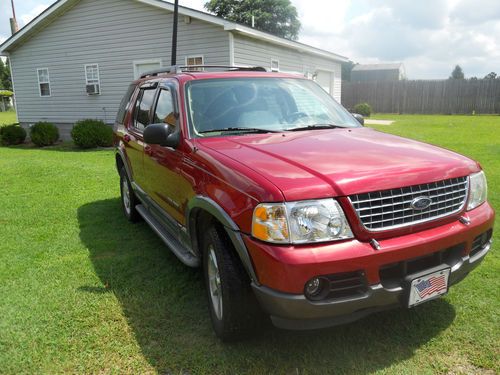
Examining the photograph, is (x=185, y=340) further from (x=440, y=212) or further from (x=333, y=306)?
(x=440, y=212)

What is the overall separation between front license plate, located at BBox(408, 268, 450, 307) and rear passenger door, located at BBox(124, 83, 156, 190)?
9.81 ft

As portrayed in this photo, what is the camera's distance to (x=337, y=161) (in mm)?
2582

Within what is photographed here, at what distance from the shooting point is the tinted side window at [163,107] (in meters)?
3.78

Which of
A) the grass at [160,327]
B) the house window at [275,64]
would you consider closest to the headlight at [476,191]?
the grass at [160,327]

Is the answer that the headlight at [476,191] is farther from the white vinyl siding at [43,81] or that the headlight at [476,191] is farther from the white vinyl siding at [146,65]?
the white vinyl siding at [43,81]

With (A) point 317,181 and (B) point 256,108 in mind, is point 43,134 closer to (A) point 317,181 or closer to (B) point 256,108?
(B) point 256,108

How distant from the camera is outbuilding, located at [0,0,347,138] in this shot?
13414 millimetres

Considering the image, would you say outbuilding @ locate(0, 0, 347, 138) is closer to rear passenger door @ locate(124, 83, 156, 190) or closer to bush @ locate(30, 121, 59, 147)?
bush @ locate(30, 121, 59, 147)

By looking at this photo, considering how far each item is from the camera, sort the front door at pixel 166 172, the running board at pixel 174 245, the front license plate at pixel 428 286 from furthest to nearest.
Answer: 1. the front door at pixel 166 172
2. the running board at pixel 174 245
3. the front license plate at pixel 428 286

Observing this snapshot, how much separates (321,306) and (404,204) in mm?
757

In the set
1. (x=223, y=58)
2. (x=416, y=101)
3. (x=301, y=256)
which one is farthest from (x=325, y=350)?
(x=416, y=101)

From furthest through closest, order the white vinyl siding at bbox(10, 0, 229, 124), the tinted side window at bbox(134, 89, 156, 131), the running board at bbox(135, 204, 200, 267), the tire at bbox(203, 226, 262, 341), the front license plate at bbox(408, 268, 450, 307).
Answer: the white vinyl siding at bbox(10, 0, 229, 124) < the tinted side window at bbox(134, 89, 156, 131) < the running board at bbox(135, 204, 200, 267) < the tire at bbox(203, 226, 262, 341) < the front license plate at bbox(408, 268, 450, 307)

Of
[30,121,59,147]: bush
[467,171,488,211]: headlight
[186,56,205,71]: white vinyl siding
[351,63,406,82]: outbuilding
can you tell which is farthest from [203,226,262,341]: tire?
[351,63,406,82]: outbuilding

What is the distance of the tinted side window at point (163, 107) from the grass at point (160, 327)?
142cm
